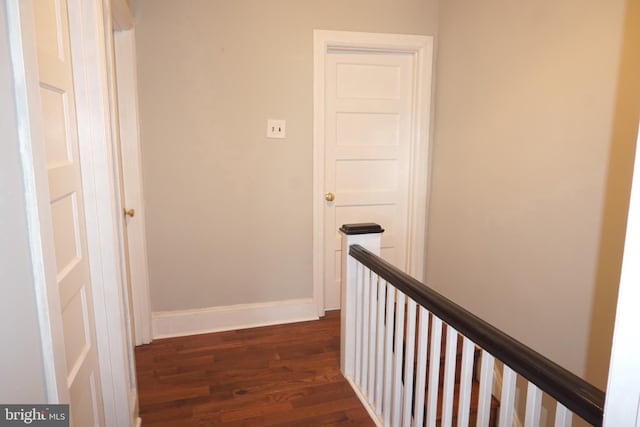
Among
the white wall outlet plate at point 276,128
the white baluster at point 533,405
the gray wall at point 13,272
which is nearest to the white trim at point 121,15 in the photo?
the white wall outlet plate at point 276,128

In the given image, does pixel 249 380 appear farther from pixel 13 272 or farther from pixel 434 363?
pixel 13 272

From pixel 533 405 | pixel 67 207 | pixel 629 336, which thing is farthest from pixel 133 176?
pixel 629 336

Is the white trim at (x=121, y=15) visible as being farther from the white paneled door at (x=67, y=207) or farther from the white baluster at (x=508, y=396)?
the white baluster at (x=508, y=396)

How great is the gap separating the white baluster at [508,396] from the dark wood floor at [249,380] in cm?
102

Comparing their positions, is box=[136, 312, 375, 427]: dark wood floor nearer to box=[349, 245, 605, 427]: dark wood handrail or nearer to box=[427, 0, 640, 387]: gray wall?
box=[349, 245, 605, 427]: dark wood handrail

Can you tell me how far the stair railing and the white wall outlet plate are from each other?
1.02m

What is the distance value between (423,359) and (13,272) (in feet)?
4.34

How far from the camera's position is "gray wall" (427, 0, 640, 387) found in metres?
1.75

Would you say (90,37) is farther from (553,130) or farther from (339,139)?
(553,130)

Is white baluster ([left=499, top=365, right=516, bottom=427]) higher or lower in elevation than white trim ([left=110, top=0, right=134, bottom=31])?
lower

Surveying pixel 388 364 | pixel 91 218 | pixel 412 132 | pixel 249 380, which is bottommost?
pixel 249 380

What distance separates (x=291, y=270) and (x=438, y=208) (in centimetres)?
123

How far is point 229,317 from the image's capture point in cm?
295

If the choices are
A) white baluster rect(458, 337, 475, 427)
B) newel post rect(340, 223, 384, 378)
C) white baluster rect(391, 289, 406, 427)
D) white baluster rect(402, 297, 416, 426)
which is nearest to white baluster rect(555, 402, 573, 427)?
white baluster rect(458, 337, 475, 427)
